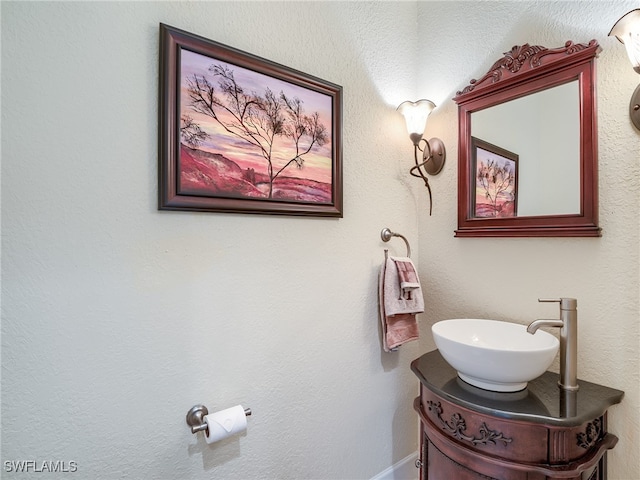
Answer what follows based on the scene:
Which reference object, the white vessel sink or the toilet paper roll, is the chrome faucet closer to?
the white vessel sink

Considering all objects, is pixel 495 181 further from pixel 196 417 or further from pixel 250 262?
pixel 196 417

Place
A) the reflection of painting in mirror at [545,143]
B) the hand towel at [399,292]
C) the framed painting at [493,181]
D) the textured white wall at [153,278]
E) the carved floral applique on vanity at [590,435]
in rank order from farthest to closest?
1. the hand towel at [399,292]
2. the framed painting at [493,181]
3. the reflection of painting in mirror at [545,143]
4. the carved floral applique on vanity at [590,435]
5. the textured white wall at [153,278]

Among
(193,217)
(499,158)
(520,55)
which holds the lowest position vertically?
(193,217)

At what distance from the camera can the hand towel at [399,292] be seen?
1484mm

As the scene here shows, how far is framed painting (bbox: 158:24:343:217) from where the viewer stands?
1.00 metres

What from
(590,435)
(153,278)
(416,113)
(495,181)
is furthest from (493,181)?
(153,278)

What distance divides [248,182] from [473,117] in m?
1.16

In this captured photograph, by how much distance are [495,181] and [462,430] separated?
1071 millimetres

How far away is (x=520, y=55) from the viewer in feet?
4.33

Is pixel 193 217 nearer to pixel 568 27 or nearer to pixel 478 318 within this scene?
pixel 478 318

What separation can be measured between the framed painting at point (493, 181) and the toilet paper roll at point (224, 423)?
1352 mm

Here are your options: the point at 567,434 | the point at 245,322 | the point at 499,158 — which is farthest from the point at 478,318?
the point at 245,322

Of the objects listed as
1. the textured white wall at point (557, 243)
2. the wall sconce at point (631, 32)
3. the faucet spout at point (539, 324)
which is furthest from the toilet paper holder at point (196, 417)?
the wall sconce at point (631, 32)

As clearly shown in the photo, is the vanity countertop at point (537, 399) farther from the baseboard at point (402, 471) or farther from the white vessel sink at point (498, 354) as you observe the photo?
the baseboard at point (402, 471)
